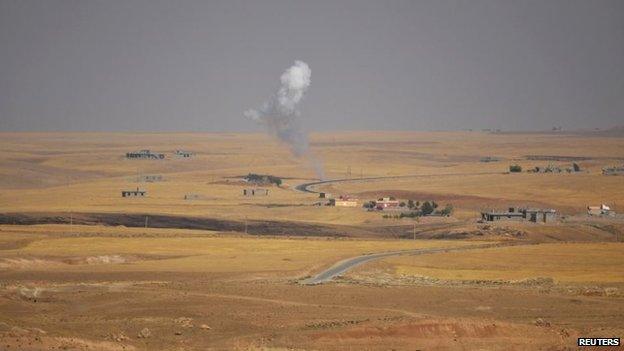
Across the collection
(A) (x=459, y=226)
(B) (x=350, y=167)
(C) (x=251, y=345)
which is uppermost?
(B) (x=350, y=167)

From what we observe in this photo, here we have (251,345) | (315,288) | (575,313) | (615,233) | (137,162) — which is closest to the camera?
(251,345)

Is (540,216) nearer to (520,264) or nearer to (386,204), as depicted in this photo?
(386,204)

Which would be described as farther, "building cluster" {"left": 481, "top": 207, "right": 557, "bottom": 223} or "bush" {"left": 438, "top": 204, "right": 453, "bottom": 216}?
"bush" {"left": 438, "top": 204, "right": 453, "bottom": 216}

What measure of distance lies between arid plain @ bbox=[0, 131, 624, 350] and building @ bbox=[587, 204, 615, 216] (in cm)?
158

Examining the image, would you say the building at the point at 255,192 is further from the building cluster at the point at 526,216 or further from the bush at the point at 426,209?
the building cluster at the point at 526,216

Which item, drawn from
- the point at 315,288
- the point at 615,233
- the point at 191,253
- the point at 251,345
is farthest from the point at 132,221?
the point at 251,345

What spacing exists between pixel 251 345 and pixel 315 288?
14.2 metres

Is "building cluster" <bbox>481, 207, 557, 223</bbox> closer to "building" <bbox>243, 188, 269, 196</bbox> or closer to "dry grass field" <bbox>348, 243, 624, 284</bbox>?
"dry grass field" <bbox>348, 243, 624, 284</bbox>

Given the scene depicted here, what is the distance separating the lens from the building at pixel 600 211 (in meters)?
102

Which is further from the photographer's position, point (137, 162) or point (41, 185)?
point (137, 162)

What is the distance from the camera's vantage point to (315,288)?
53.9 m

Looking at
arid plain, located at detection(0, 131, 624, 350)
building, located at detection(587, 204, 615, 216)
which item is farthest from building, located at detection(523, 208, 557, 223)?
building, located at detection(587, 204, 615, 216)

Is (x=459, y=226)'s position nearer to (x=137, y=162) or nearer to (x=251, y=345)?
(x=251, y=345)

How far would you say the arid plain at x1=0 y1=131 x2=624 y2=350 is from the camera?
41.8 m
